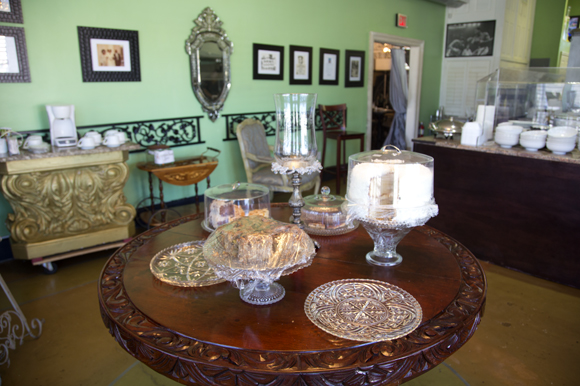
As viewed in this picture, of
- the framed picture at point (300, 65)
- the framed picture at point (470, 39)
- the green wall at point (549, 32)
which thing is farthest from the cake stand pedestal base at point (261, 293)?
the green wall at point (549, 32)

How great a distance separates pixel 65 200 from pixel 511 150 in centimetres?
348

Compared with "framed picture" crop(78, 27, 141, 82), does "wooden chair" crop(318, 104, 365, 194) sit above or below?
below

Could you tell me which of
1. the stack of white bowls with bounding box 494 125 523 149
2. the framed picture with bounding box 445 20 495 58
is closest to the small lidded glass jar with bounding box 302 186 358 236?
the stack of white bowls with bounding box 494 125 523 149

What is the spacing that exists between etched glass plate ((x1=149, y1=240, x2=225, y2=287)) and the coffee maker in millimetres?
1997

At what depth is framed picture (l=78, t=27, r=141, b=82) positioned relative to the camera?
11.2 ft

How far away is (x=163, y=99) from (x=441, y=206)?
292cm

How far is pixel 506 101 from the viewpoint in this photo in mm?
3529

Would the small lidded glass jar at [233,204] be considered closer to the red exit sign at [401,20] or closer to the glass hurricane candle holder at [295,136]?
the glass hurricane candle holder at [295,136]

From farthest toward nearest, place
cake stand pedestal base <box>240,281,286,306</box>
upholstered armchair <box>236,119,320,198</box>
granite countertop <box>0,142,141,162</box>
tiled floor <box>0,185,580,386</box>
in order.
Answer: upholstered armchair <box>236,119,320,198</box>, granite countertop <box>0,142,141,162</box>, tiled floor <box>0,185,580,386</box>, cake stand pedestal base <box>240,281,286,306</box>

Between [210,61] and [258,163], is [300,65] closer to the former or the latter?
[210,61]

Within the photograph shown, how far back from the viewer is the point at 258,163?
430 centimetres

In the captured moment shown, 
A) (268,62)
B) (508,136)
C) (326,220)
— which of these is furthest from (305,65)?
(326,220)

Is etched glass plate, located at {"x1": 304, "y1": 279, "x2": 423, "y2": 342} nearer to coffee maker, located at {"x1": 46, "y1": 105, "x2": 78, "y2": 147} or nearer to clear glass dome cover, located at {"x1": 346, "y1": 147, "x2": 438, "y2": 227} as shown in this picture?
clear glass dome cover, located at {"x1": 346, "y1": 147, "x2": 438, "y2": 227}

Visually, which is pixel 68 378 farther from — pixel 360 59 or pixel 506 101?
pixel 360 59
